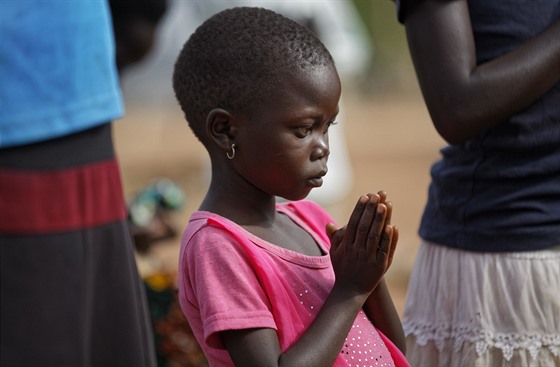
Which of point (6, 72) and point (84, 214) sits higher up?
point (6, 72)

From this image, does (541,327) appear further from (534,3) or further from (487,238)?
(534,3)

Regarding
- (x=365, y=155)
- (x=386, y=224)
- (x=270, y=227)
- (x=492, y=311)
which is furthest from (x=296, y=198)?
(x=365, y=155)

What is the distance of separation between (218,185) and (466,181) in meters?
0.67

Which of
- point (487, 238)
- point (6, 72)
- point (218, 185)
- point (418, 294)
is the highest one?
point (6, 72)

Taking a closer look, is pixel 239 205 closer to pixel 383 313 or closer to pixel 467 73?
pixel 383 313

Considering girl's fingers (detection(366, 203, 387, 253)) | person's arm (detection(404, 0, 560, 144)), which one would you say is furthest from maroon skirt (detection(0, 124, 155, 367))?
person's arm (detection(404, 0, 560, 144))

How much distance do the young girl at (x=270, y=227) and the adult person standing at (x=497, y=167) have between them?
303 millimetres

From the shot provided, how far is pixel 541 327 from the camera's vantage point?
247cm

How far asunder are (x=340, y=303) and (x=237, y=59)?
56 centimetres

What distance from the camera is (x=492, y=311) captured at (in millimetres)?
2520

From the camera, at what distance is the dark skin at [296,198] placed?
205 cm

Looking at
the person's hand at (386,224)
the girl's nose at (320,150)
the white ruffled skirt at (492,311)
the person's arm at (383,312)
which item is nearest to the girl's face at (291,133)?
the girl's nose at (320,150)

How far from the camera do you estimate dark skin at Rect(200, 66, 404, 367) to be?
6.72ft

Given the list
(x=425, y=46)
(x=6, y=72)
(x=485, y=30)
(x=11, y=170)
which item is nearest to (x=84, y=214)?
(x=11, y=170)
